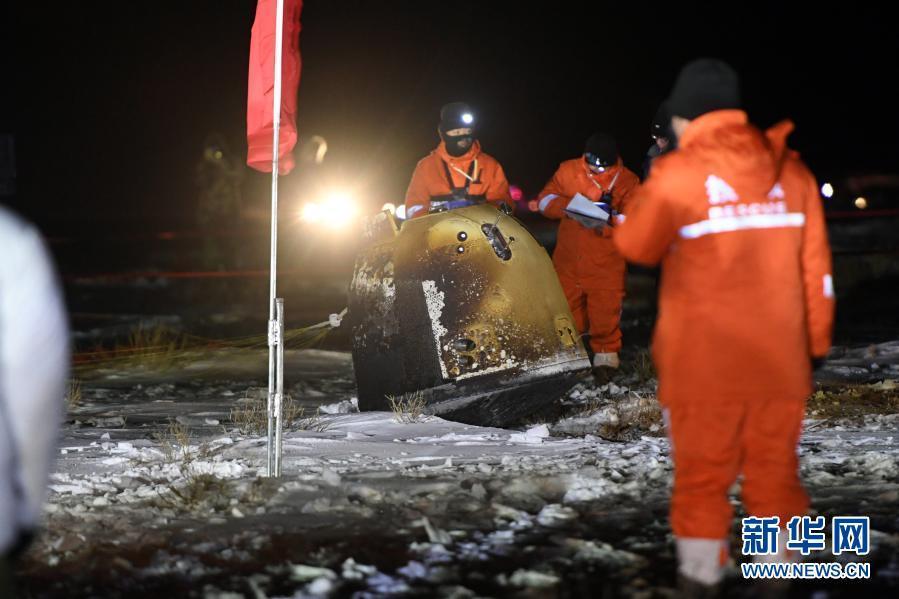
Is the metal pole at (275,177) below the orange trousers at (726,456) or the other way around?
the other way around

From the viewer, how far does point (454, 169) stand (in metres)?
7.95

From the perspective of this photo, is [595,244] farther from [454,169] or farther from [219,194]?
[219,194]

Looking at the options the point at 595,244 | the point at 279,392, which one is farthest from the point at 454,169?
the point at 279,392

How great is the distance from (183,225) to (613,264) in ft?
94.4

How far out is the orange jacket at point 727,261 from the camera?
3488mm

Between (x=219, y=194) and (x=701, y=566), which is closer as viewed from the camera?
(x=701, y=566)

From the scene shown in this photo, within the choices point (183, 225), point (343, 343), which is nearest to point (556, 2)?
point (183, 225)

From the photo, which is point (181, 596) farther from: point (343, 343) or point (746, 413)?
point (343, 343)

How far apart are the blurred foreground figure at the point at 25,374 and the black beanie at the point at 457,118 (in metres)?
5.74

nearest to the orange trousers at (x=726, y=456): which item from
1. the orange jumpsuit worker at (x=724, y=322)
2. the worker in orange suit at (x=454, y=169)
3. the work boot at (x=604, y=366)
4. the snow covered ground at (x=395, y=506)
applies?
the orange jumpsuit worker at (x=724, y=322)

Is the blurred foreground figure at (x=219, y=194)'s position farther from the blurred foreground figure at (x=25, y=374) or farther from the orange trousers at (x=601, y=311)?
the blurred foreground figure at (x=25, y=374)

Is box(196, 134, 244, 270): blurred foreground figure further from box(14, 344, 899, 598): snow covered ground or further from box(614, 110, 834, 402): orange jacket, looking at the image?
box(614, 110, 834, 402): orange jacket

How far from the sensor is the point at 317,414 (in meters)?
7.52

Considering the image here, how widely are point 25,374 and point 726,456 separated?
216 centimetres
